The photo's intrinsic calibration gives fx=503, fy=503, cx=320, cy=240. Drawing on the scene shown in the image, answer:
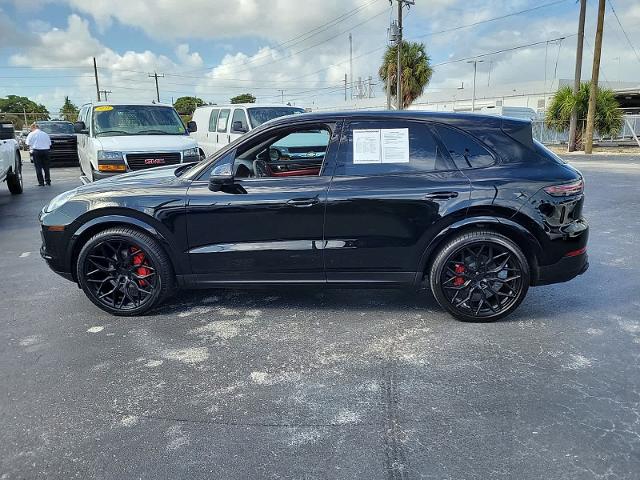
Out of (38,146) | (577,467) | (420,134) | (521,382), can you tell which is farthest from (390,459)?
(38,146)

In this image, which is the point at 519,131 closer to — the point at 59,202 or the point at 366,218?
the point at 366,218

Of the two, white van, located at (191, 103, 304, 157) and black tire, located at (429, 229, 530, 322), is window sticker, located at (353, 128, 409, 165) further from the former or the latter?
Answer: white van, located at (191, 103, 304, 157)

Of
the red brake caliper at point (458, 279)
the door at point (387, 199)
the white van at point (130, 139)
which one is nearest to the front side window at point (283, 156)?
the door at point (387, 199)

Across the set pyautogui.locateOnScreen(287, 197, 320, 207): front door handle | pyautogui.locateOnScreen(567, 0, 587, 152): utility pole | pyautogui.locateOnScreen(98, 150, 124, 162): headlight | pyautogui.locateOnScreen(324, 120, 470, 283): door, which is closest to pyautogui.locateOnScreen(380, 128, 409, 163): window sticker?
pyautogui.locateOnScreen(324, 120, 470, 283): door

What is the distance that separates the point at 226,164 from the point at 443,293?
2058 mm

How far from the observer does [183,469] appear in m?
2.43

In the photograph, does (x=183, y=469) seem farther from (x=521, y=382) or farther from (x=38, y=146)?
(x=38, y=146)

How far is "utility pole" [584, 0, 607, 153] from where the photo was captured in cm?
2173

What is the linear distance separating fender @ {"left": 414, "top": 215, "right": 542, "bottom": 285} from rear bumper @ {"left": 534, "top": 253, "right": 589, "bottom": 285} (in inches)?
2.6

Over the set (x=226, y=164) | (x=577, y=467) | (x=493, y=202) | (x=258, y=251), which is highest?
(x=226, y=164)

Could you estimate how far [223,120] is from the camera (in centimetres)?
1295

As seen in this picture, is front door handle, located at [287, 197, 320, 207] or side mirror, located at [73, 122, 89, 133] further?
side mirror, located at [73, 122, 89, 133]

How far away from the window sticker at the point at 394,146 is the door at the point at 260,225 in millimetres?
410

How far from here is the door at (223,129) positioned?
1267 centimetres
